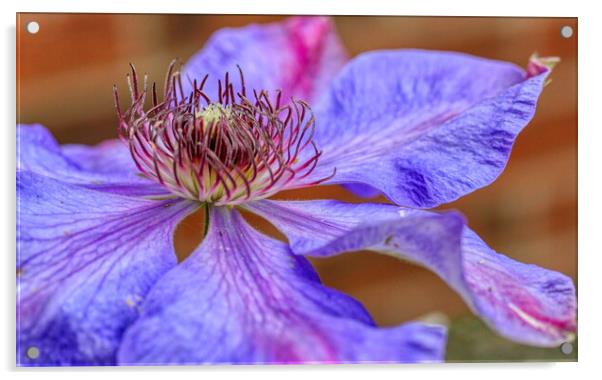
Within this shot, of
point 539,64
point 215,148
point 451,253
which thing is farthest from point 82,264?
point 539,64

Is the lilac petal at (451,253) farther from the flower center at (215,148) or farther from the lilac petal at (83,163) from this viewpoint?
the lilac petal at (83,163)

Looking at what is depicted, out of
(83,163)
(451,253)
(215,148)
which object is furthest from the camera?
(83,163)

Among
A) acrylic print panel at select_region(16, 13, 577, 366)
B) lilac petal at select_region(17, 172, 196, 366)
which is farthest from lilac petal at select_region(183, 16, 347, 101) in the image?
lilac petal at select_region(17, 172, 196, 366)

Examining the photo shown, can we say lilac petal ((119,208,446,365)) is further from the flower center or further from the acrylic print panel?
the flower center

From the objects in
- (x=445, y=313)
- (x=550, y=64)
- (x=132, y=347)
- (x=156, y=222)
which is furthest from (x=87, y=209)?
(x=550, y=64)

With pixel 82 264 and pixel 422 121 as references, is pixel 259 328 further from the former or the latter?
pixel 422 121
